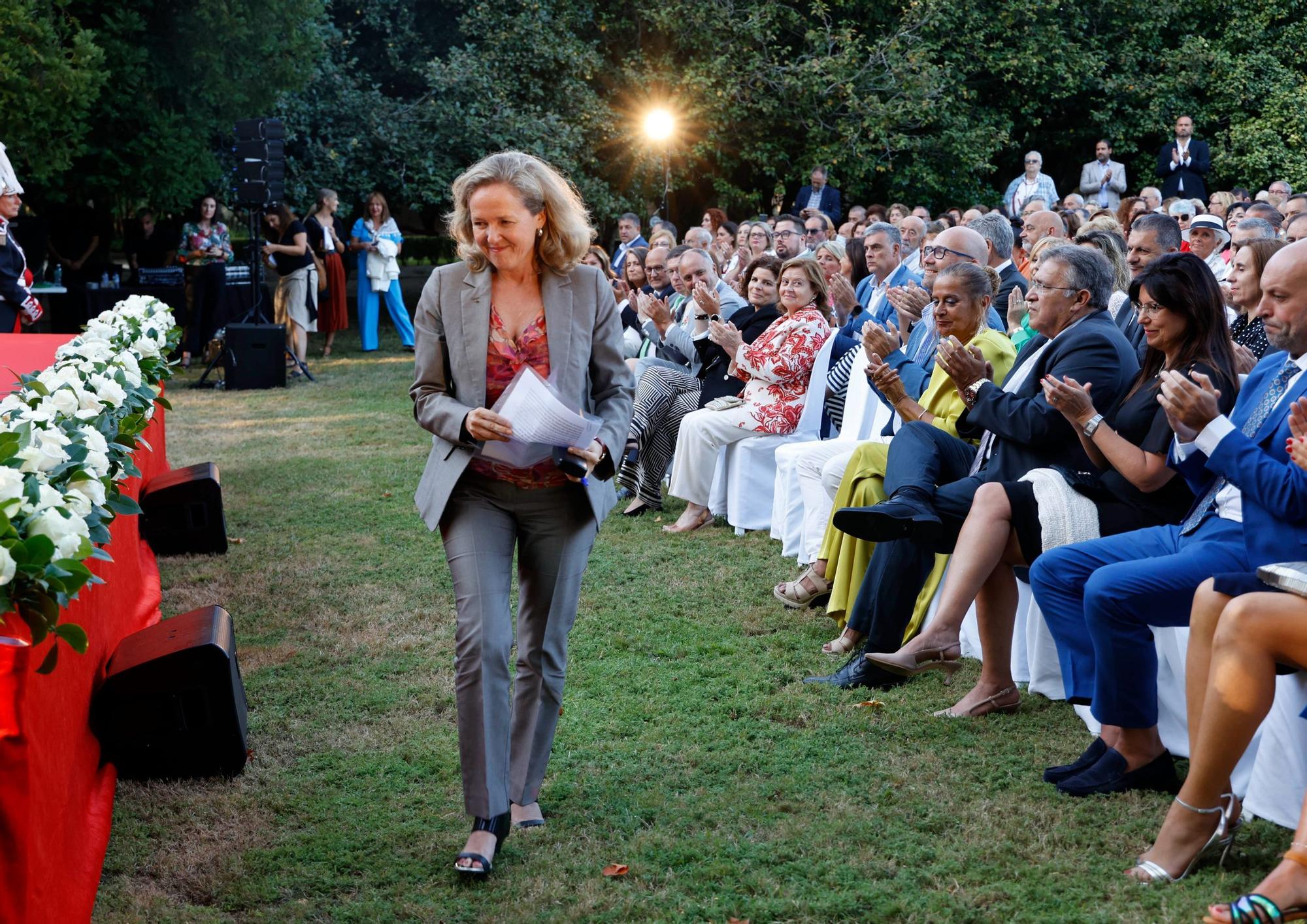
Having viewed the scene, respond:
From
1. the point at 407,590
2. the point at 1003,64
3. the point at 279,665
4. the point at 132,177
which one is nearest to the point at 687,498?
the point at 407,590

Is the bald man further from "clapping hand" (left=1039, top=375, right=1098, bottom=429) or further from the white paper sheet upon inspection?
the white paper sheet

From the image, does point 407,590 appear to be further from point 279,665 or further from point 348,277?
point 348,277

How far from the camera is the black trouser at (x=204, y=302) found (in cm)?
1598

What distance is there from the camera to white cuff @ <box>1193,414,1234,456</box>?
362cm

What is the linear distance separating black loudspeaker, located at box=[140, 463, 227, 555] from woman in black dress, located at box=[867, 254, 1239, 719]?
4.13m

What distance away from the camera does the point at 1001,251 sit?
7.80 m

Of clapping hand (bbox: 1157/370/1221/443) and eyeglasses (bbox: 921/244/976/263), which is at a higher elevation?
eyeglasses (bbox: 921/244/976/263)

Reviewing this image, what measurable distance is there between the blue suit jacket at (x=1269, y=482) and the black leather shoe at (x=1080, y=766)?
2.74 feet

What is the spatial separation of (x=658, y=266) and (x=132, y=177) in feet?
29.7

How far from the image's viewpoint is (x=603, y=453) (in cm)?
365

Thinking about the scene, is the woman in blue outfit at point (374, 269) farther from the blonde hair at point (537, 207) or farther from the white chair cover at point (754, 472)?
the blonde hair at point (537, 207)

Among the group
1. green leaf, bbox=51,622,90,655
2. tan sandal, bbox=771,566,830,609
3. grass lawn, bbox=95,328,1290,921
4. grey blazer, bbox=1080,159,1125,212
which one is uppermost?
grey blazer, bbox=1080,159,1125,212

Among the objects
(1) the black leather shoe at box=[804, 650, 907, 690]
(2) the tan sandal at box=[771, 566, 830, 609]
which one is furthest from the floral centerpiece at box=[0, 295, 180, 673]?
(2) the tan sandal at box=[771, 566, 830, 609]

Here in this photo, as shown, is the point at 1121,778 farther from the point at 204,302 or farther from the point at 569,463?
the point at 204,302
